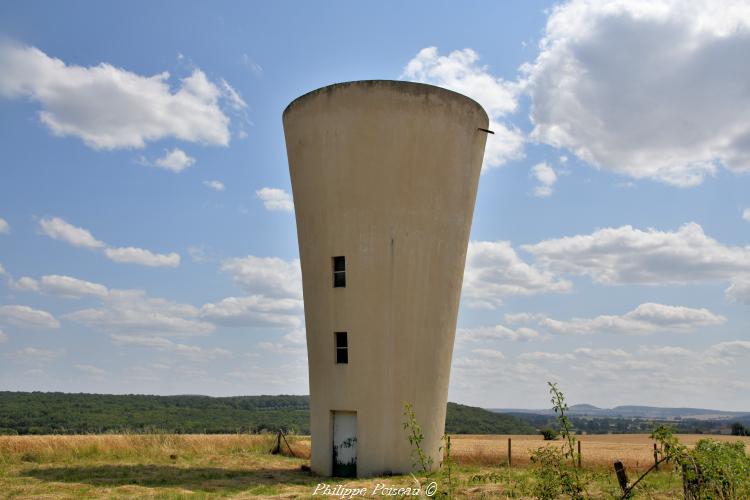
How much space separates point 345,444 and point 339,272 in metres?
4.88

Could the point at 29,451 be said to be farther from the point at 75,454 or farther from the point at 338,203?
the point at 338,203

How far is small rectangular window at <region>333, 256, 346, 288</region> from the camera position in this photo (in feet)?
64.7

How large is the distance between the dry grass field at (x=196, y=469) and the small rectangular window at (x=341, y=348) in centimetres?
326

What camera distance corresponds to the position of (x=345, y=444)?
767 inches

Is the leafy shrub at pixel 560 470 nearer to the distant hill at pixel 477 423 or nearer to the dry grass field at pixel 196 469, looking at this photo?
the dry grass field at pixel 196 469

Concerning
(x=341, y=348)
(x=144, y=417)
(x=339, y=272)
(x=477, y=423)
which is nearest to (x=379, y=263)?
(x=339, y=272)

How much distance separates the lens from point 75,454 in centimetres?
2416

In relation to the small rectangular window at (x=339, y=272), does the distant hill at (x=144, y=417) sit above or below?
below

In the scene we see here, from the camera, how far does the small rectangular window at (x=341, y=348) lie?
770 inches

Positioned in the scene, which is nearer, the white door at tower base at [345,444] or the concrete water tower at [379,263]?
the concrete water tower at [379,263]

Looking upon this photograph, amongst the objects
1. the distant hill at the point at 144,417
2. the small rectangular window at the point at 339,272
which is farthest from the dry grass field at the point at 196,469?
the distant hill at the point at 144,417

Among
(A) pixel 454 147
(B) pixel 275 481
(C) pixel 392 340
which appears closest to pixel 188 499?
(B) pixel 275 481

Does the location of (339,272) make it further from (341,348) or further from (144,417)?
(144,417)

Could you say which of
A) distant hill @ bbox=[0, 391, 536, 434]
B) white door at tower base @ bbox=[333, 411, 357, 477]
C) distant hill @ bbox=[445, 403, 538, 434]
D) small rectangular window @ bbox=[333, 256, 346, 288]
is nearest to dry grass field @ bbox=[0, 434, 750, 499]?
white door at tower base @ bbox=[333, 411, 357, 477]
